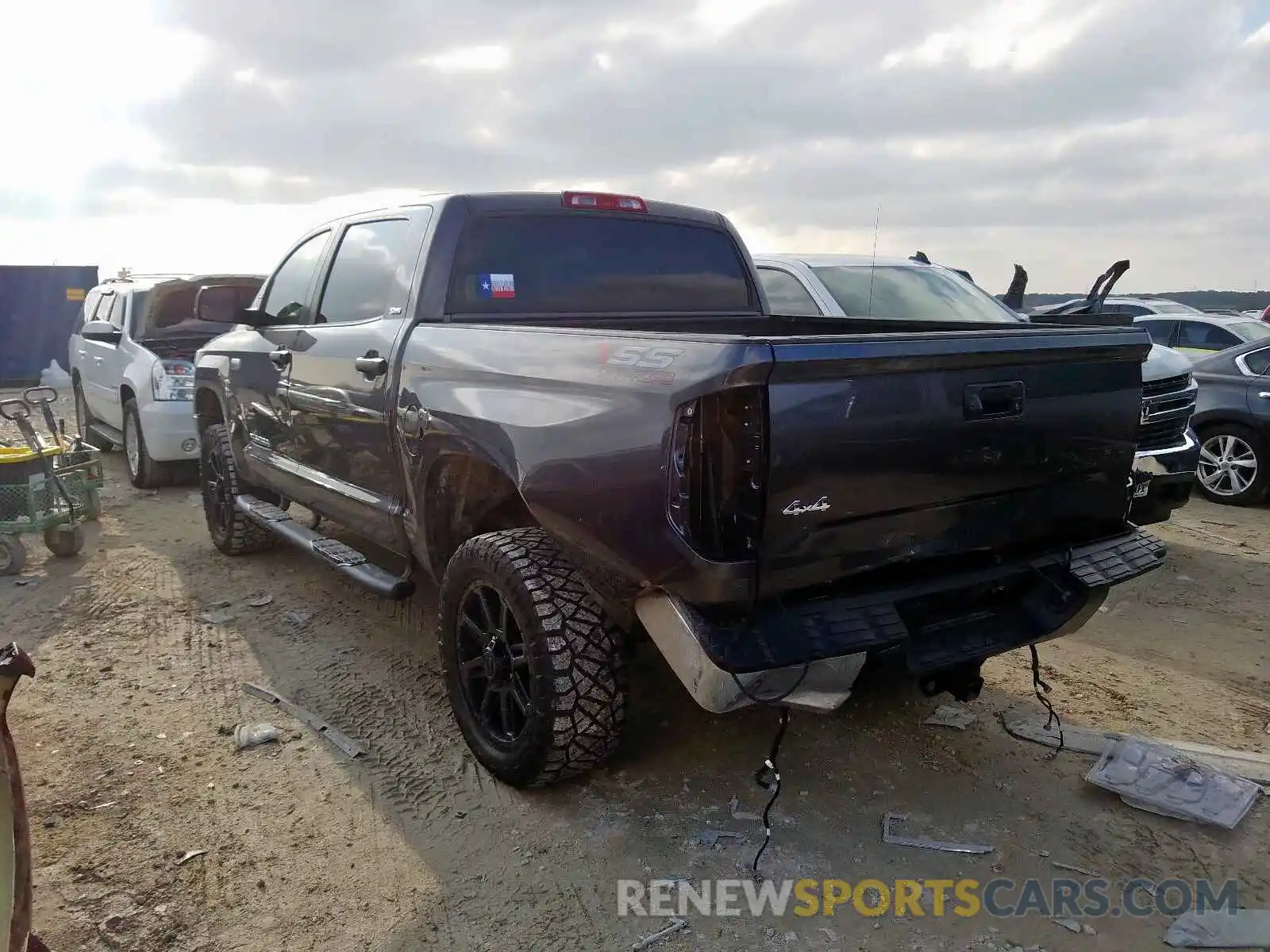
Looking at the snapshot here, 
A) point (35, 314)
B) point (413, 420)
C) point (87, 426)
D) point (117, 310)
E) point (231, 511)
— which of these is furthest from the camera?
point (35, 314)

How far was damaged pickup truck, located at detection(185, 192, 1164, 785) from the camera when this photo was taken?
2.48 m

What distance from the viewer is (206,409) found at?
621 centimetres

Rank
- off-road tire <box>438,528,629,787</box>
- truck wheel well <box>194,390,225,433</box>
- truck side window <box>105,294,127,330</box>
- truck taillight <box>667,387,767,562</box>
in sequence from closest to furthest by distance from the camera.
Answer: truck taillight <box>667,387,767,562</box> → off-road tire <box>438,528,629,787</box> → truck wheel well <box>194,390,225,433</box> → truck side window <box>105,294,127,330</box>

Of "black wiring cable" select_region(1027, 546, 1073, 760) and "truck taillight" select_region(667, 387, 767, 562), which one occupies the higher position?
"truck taillight" select_region(667, 387, 767, 562)

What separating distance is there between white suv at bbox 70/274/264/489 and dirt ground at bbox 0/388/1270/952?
10.7 feet

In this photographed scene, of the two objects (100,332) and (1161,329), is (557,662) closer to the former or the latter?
(100,332)

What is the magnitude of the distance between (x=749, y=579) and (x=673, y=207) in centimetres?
263

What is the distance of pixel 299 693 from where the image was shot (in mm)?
4137

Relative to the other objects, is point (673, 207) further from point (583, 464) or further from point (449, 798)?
point (449, 798)

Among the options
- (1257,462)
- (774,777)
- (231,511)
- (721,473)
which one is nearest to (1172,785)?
(774,777)

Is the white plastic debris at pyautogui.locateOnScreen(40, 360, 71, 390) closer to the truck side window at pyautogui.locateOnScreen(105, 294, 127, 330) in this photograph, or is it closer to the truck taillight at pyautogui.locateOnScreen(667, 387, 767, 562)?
the truck side window at pyautogui.locateOnScreen(105, 294, 127, 330)

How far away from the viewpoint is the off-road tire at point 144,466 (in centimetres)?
810

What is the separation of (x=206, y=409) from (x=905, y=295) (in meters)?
4.97

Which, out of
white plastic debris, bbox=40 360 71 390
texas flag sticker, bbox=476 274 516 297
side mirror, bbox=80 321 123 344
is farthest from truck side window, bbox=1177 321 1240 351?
white plastic debris, bbox=40 360 71 390
